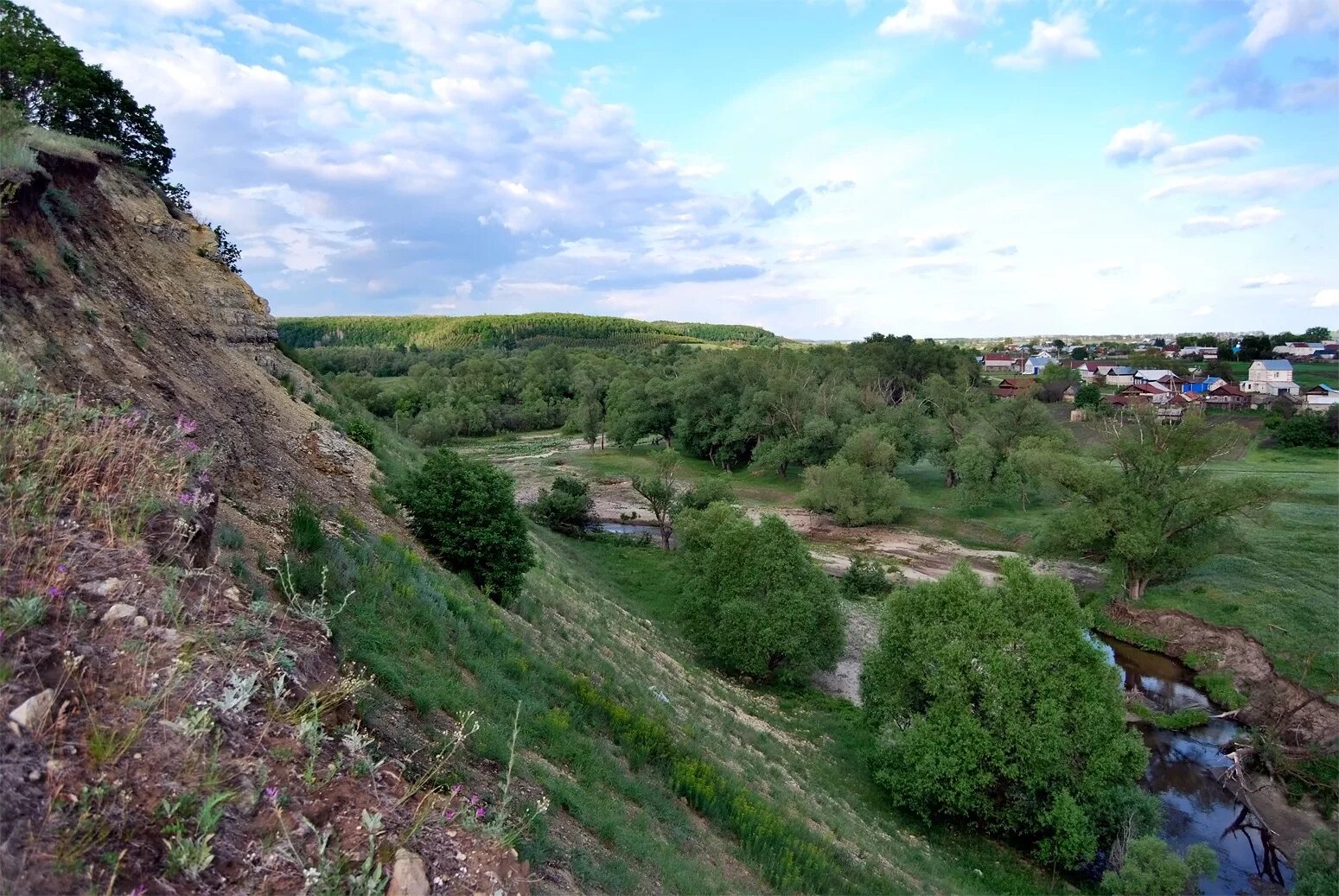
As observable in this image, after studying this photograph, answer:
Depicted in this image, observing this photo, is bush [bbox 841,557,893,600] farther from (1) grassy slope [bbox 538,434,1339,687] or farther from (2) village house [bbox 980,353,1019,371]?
(2) village house [bbox 980,353,1019,371]

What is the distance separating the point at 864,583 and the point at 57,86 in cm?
3486

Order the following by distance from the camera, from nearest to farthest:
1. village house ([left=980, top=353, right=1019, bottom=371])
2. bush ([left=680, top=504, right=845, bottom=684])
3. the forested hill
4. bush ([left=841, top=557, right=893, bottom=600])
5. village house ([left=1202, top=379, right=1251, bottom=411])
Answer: bush ([left=680, top=504, right=845, bottom=684])
bush ([left=841, top=557, right=893, bottom=600])
village house ([left=1202, top=379, right=1251, bottom=411])
village house ([left=980, top=353, right=1019, bottom=371])
the forested hill

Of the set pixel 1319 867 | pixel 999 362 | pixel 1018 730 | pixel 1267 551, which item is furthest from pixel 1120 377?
pixel 1018 730

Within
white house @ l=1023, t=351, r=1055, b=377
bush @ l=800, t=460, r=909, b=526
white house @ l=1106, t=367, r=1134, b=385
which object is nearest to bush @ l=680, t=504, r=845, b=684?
bush @ l=800, t=460, r=909, b=526

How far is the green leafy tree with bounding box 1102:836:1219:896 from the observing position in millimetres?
12844

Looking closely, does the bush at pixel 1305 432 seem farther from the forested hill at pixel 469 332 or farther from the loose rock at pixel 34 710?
the forested hill at pixel 469 332

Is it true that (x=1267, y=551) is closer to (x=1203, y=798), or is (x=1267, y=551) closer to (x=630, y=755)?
(x=1203, y=798)

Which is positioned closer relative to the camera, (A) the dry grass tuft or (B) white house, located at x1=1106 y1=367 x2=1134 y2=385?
(A) the dry grass tuft

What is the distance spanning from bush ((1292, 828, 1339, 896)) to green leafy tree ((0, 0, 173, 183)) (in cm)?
3144

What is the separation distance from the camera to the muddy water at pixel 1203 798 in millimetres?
16188

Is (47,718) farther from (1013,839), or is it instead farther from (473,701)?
(1013,839)

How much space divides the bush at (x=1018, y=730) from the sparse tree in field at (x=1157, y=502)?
1573 cm

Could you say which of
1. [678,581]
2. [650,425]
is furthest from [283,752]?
[650,425]

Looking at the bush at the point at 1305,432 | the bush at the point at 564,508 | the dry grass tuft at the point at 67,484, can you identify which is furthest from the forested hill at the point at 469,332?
the dry grass tuft at the point at 67,484
